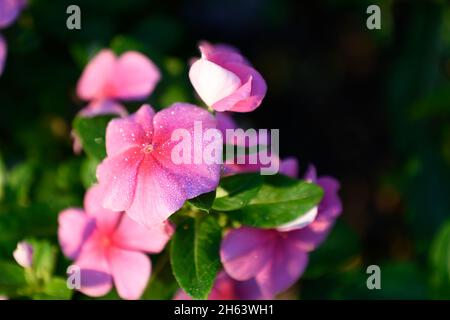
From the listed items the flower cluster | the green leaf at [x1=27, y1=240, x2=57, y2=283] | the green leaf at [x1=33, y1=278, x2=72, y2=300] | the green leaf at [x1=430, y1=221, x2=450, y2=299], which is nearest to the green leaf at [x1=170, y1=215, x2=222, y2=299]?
the flower cluster

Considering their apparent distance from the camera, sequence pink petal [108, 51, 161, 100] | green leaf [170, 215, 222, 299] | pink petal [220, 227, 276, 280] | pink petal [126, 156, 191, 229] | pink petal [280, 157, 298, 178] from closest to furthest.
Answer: pink petal [126, 156, 191, 229], green leaf [170, 215, 222, 299], pink petal [220, 227, 276, 280], pink petal [280, 157, 298, 178], pink petal [108, 51, 161, 100]

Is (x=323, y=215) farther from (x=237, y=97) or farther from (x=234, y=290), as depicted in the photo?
(x=237, y=97)

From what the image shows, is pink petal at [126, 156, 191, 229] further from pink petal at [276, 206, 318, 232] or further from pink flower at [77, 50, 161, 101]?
pink flower at [77, 50, 161, 101]

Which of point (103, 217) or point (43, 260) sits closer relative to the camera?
point (103, 217)

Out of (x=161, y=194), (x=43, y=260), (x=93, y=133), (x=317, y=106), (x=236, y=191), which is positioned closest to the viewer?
(x=161, y=194)

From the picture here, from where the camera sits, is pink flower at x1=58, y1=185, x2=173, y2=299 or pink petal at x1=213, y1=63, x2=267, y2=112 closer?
pink petal at x1=213, y1=63, x2=267, y2=112

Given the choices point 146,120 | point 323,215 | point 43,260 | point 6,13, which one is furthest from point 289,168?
point 6,13
